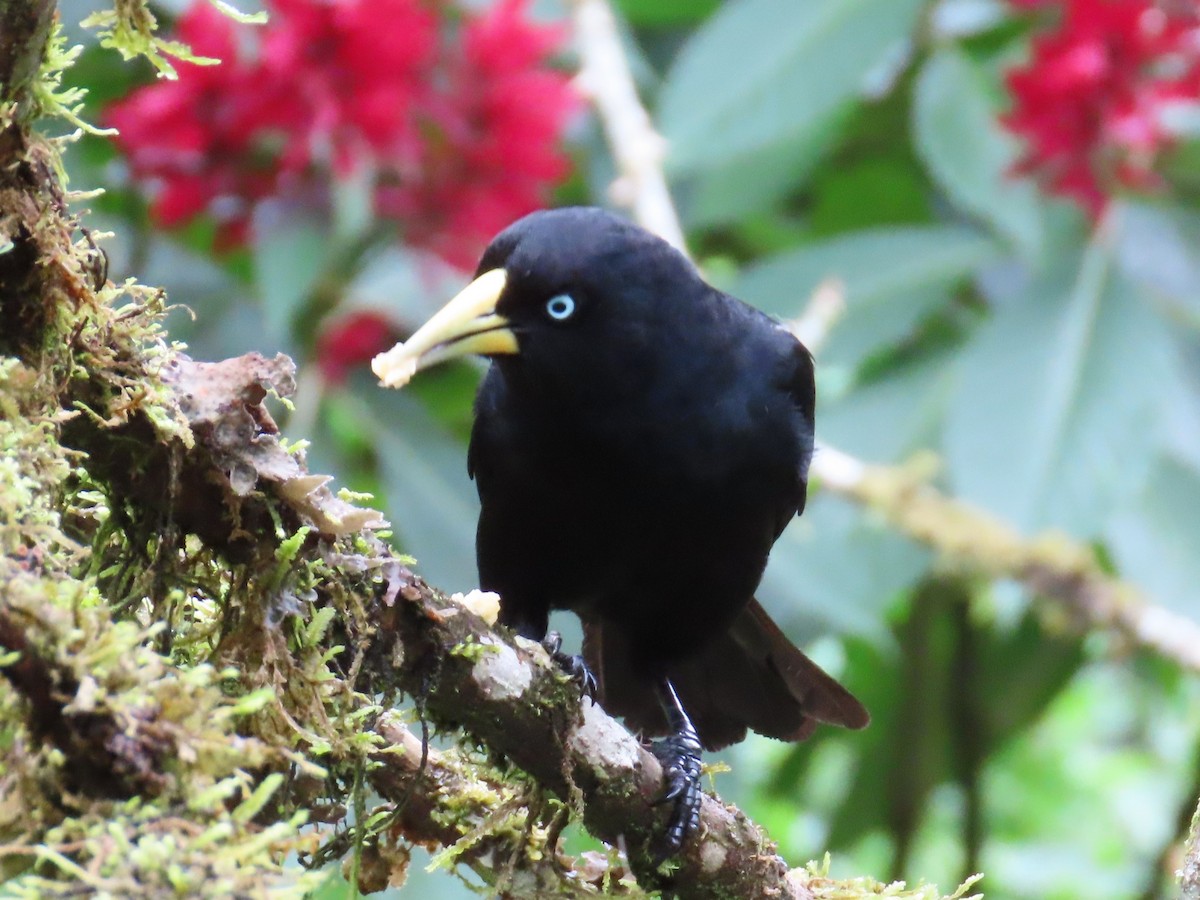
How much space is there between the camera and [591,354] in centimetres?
243

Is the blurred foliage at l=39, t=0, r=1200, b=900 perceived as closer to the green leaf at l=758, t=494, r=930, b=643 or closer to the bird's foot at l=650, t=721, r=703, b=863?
the green leaf at l=758, t=494, r=930, b=643

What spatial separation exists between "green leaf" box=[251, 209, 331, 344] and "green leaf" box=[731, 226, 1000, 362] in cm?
142

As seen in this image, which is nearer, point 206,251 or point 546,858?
point 546,858

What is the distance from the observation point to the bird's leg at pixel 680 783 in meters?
1.92

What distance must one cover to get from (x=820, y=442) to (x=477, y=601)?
2772 millimetres

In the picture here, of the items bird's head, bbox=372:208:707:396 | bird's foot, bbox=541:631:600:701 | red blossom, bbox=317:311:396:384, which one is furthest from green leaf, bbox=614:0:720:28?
bird's foot, bbox=541:631:600:701

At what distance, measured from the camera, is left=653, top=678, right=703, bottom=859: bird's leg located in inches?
75.7

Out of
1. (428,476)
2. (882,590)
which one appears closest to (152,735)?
(428,476)

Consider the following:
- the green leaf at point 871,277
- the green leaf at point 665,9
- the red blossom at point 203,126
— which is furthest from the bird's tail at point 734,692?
the green leaf at point 665,9

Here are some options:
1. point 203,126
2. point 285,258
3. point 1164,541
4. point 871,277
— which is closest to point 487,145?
point 285,258

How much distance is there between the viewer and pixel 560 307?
2.38m

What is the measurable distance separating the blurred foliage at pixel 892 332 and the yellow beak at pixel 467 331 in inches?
51.0

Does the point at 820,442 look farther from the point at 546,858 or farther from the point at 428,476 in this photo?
the point at 546,858

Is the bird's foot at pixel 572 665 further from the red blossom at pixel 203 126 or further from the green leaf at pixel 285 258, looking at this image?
the red blossom at pixel 203 126
